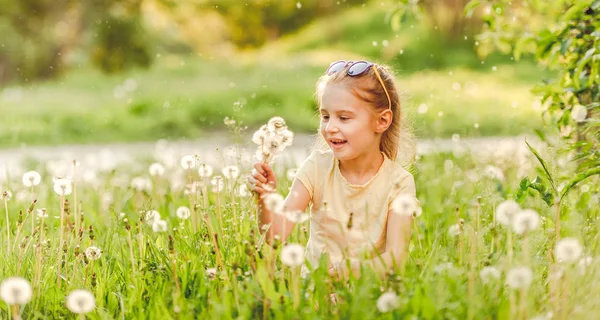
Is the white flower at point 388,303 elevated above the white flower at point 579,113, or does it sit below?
below

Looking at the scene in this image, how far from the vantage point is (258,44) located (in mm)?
28781

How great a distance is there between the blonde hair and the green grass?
10.0 ft

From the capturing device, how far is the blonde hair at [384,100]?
2.77 meters

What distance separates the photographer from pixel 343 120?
2.75 metres

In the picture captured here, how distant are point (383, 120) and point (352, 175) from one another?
231mm

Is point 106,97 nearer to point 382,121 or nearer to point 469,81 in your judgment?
point 469,81

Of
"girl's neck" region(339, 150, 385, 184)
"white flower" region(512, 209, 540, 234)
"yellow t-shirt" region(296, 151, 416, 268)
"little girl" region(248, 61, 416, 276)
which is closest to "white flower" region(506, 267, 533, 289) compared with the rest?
"white flower" region(512, 209, 540, 234)

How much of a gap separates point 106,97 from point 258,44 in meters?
16.1

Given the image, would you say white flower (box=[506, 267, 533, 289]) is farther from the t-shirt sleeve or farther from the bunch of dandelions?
the t-shirt sleeve

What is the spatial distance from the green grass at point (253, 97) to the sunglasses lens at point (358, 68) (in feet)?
11.1

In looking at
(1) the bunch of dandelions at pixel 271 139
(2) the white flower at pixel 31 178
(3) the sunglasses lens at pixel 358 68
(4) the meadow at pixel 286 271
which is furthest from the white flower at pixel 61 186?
(3) the sunglasses lens at pixel 358 68

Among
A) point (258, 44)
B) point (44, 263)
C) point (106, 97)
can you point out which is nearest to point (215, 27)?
point (258, 44)

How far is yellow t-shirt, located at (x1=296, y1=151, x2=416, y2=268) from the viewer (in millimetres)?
2789

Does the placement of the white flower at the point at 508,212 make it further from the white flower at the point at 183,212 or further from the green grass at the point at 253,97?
the green grass at the point at 253,97
